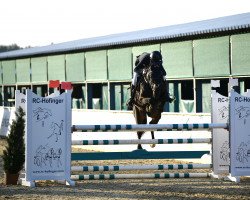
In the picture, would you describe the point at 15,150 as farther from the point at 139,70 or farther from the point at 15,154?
the point at 139,70

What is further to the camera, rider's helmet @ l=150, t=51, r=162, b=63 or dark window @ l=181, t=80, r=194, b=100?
dark window @ l=181, t=80, r=194, b=100

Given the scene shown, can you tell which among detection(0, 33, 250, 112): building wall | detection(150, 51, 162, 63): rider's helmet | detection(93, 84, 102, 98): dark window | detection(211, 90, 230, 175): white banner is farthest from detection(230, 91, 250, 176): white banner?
detection(93, 84, 102, 98): dark window

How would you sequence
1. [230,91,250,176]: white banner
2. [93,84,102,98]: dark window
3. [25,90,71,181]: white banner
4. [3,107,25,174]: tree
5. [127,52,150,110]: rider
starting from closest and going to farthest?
[25,90,71,181]: white banner < [3,107,25,174]: tree < [230,91,250,176]: white banner < [127,52,150,110]: rider < [93,84,102,98]: dark window

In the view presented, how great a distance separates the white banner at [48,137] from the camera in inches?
483

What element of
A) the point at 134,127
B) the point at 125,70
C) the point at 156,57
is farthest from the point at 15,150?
the point at 125,70

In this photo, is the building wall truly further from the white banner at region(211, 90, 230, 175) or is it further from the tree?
the white banner at region(211, 90, 230, 175)

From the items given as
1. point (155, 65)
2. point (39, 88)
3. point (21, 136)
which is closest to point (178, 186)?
point (21, 136)

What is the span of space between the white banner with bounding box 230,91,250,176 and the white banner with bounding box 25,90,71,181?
3061 millimetres

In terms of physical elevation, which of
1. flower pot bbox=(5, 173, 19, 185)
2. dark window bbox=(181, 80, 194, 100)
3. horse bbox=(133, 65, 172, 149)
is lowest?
flower pot bbox=(5, 173, 19, 185)

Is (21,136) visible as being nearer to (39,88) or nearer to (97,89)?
(97,89)

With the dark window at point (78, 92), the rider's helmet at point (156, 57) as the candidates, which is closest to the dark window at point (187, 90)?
the dark window at point (78, 92)

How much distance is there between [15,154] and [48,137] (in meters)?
0.80

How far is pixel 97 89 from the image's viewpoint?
3259cm

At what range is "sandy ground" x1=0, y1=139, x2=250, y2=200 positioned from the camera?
11016 millimetres
